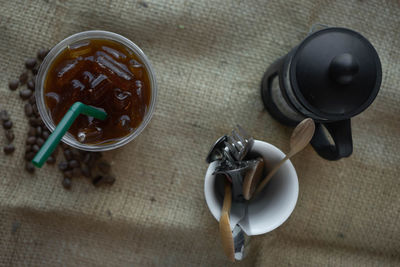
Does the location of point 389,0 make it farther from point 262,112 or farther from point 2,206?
point 2,206

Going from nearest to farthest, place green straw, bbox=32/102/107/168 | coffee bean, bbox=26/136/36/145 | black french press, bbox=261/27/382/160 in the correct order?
1. green straw, bbox=32/102/107/168
2. black french press, bbox=261/27/382/160
3. coffee bean, bbox=26/136/36/145

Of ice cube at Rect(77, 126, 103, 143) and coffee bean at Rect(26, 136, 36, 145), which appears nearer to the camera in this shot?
ice cube at Rect(77, 126, 103, 143)

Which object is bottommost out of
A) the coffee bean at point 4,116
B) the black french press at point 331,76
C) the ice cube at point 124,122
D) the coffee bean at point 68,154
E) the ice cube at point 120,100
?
the coffee bean at point 68,154

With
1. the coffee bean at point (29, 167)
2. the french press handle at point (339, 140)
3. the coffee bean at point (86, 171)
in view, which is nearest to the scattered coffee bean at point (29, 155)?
the coffee bean at point (29, 167)

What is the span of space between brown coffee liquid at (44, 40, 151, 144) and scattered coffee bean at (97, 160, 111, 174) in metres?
0.12

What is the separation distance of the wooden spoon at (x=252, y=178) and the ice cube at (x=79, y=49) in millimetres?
439

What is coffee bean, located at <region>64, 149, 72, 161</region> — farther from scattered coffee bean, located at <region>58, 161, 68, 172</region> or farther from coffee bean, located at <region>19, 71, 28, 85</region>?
coffee bean, located at <region>19, 71, 28, 85</region>

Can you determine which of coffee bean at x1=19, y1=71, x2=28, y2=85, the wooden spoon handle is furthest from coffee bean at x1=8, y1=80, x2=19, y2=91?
the wooden spoon handle

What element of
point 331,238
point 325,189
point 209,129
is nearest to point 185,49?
point 209,129

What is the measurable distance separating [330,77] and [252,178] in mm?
250

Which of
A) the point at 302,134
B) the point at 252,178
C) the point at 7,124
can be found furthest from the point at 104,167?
the point at 302,134

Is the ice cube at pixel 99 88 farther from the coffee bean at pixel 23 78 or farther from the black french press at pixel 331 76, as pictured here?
the black french press at pixel 331 76

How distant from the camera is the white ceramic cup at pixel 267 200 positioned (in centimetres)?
81

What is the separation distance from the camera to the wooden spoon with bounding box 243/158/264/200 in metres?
0.77
